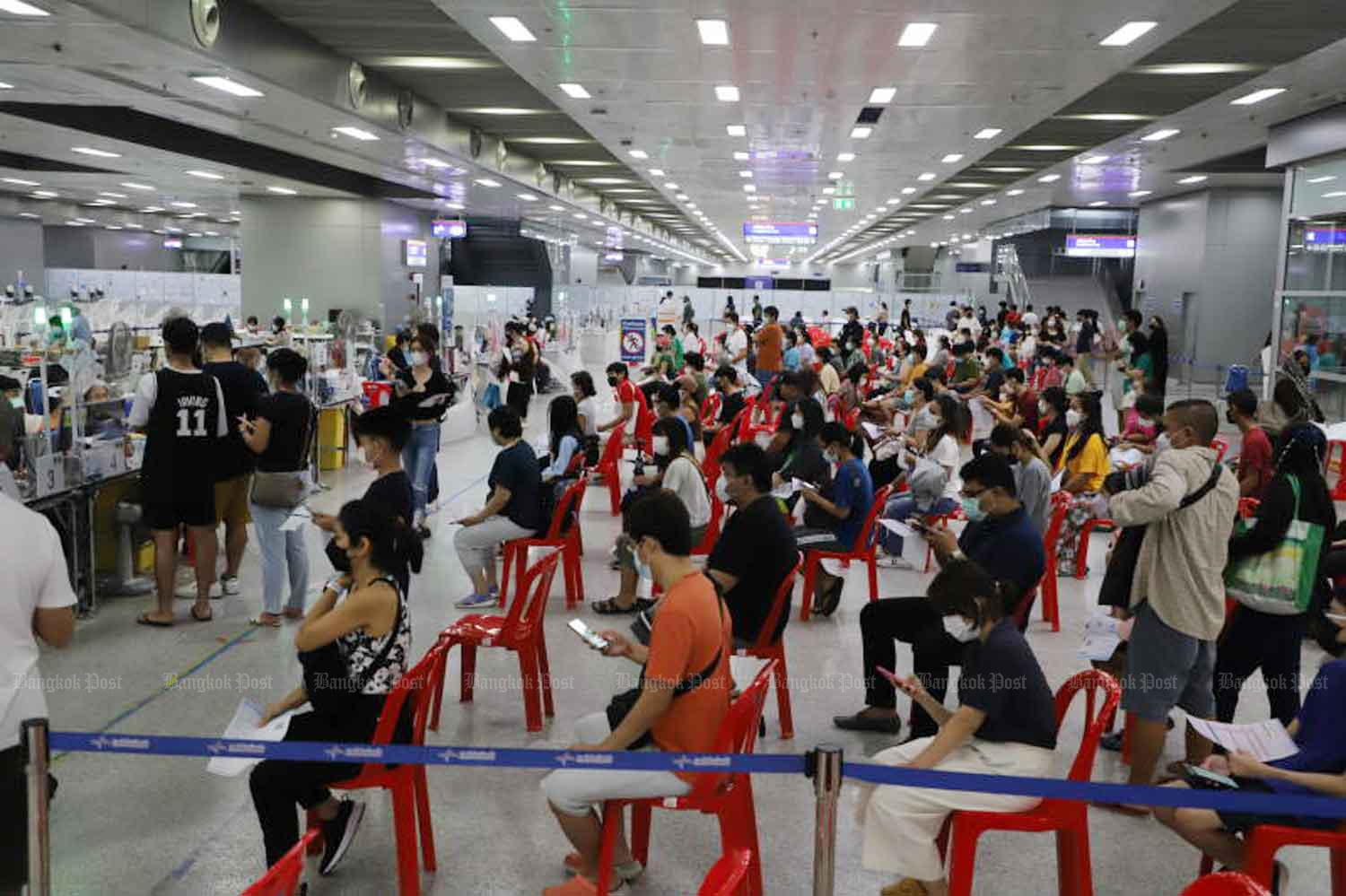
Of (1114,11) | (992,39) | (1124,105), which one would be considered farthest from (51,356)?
(1124,105)

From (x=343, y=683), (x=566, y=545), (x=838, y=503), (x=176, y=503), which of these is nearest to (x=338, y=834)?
(x=343, y=683)

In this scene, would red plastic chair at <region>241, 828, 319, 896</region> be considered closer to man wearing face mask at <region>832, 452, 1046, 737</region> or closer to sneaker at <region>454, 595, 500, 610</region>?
man wearing face mask at <region>832, 452, 1046, 737</region>

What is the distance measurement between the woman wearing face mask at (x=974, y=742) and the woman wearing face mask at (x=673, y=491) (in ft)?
9.94

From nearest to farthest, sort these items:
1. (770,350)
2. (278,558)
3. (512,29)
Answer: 1. (278,558)
2. (512,29)
3. (770,350)

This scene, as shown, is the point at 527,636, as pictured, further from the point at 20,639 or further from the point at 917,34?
the point at 917,34

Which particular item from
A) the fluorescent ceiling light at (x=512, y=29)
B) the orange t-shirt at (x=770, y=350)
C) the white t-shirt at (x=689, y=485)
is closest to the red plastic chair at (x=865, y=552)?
the white t-shirt at (x=689, y=485)

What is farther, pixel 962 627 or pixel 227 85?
pixel 227 85

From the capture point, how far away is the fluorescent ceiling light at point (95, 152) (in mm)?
16609

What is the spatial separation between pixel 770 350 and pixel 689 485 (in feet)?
33.4

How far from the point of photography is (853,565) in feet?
29.0

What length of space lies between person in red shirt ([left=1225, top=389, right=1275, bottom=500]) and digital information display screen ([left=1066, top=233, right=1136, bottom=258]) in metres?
24.6

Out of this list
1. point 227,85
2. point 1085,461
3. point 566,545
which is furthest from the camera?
point 227,85

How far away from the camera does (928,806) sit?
3375 millimetres

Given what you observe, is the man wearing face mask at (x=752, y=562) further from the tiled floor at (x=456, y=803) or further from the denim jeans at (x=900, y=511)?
the denim jeans at (x=900, y=511)
